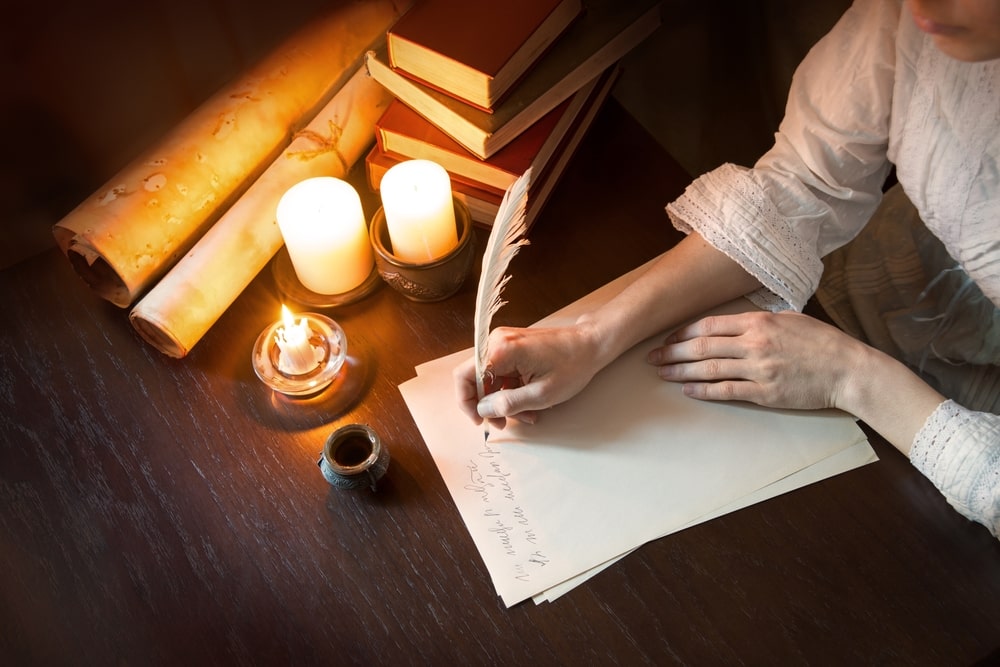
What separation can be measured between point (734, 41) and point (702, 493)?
0.83 meters

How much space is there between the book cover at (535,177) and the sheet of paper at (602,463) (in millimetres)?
207

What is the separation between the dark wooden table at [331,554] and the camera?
726mm

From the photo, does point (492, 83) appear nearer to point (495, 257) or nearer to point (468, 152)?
point (468, 152)

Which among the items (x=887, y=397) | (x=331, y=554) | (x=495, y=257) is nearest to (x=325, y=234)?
(x=495, y=257)

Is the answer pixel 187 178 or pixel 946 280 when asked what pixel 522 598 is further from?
pixel 946 280

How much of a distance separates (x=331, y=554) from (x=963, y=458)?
0.60 metres

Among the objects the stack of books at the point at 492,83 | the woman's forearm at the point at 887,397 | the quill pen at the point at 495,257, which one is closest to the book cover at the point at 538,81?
the stack of books at the point at 492,83

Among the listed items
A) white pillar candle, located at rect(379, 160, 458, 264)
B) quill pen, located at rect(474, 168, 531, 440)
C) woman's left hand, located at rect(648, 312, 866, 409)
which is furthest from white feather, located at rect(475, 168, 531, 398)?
woman's left hand, located at rect(648, 312, 866, 409)

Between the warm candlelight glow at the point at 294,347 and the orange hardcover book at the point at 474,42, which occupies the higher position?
the orange hardcover book at the point at 474,42

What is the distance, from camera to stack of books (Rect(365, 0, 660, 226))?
0.86m

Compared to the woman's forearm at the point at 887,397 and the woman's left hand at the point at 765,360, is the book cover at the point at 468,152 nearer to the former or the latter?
the woman's left hand at the point at 765,360

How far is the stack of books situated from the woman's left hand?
0.25 metres

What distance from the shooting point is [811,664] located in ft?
2.34

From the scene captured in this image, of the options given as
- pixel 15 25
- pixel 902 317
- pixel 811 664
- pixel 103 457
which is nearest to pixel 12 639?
pixel 103 457
